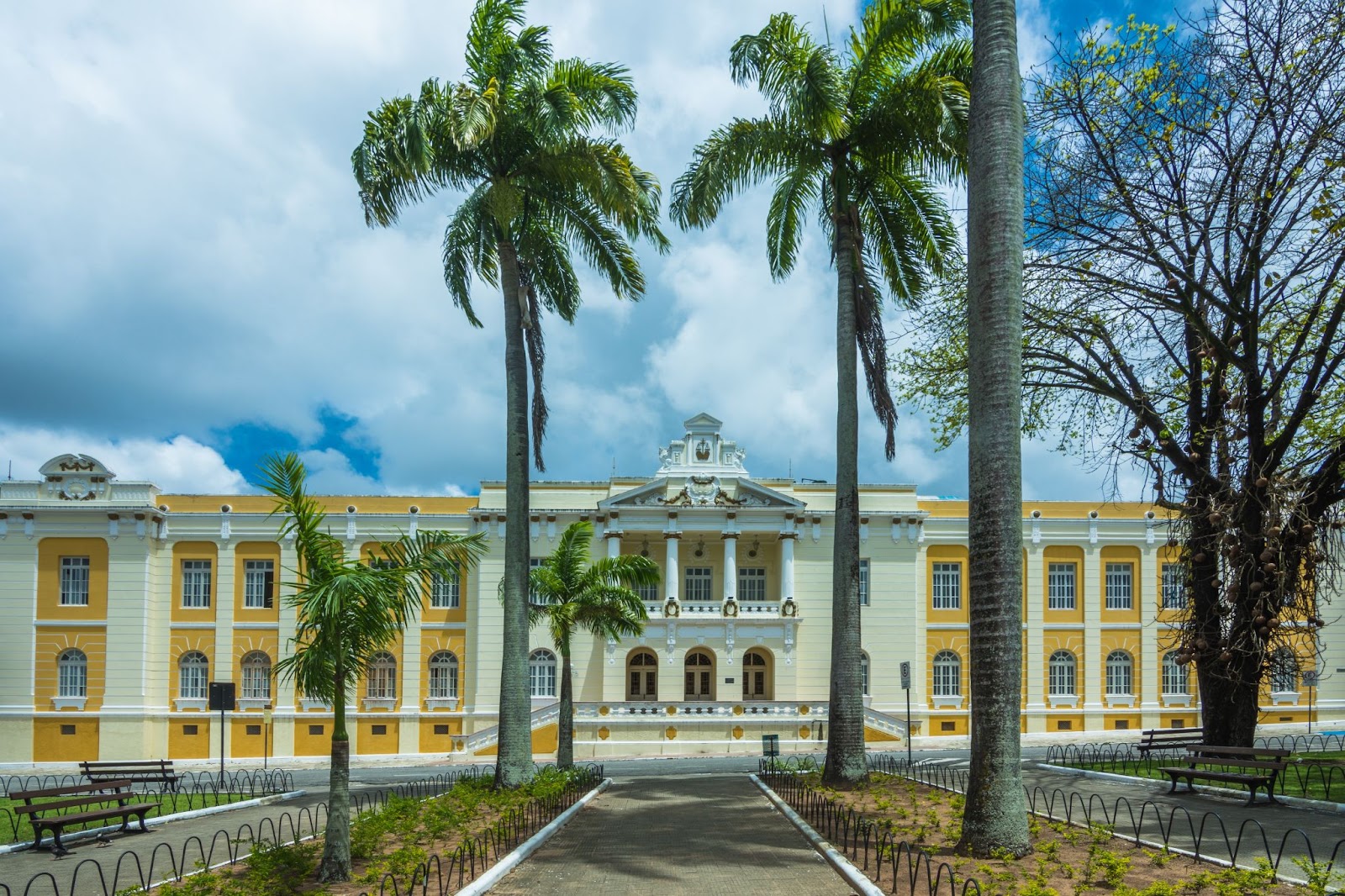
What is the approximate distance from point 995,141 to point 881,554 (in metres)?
31.0

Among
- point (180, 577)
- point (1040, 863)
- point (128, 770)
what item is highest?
point (180, 577)

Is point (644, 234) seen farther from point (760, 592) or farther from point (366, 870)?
point (760, 592)

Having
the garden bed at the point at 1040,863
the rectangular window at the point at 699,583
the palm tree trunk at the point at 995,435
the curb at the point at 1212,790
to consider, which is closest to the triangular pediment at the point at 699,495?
the rectangular window at the point at 699,583

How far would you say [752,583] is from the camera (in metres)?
44.7

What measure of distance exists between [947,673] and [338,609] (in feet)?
113

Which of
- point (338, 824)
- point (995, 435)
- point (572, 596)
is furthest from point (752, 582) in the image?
point (338, 824)

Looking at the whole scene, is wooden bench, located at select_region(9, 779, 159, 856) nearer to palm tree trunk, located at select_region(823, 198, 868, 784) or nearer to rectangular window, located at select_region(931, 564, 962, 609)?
palm tree trunk, located at select_region(823, 198, 868, 784)

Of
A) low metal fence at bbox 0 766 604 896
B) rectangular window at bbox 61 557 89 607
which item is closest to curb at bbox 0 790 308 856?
low metal fence at bbox 0 766 604 896

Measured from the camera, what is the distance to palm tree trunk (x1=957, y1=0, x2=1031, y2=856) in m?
12.2

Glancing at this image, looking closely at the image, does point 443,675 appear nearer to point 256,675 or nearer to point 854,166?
point 256,675

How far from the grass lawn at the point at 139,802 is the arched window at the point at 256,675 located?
53.9 feet

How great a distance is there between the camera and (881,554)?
42.8 m

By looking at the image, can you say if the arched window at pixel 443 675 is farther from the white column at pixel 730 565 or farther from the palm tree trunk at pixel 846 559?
the palm tree trunk at pixel 846 559

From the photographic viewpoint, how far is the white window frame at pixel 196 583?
137ft
